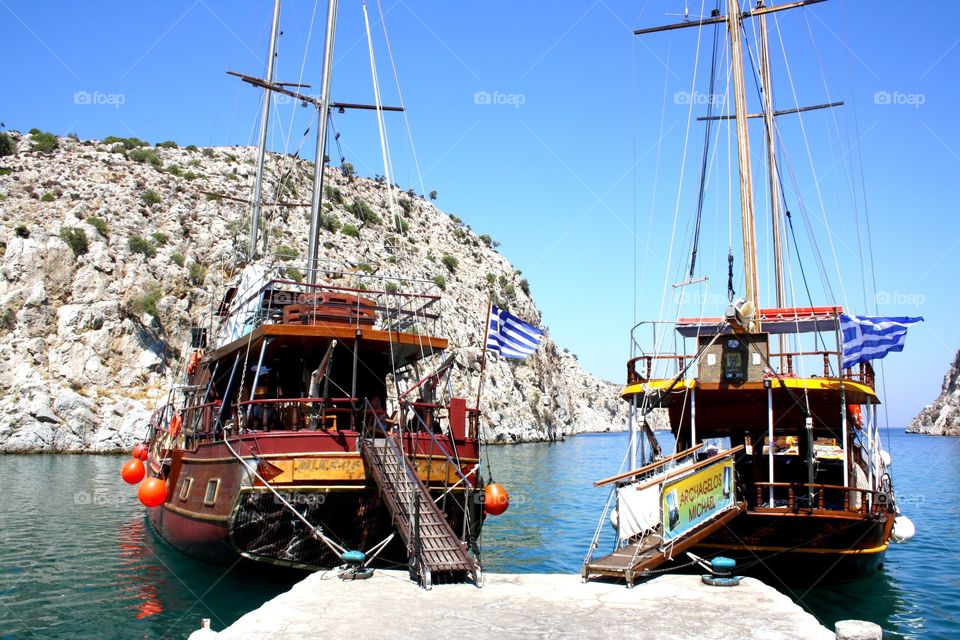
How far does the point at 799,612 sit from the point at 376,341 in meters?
9.33

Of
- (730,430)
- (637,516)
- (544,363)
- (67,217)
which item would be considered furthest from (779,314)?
(544,363)

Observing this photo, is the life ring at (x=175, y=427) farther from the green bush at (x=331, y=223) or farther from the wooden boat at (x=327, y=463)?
the green bush at (x=331, y=223)

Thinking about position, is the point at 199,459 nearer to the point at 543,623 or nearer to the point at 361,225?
the point at 543,623

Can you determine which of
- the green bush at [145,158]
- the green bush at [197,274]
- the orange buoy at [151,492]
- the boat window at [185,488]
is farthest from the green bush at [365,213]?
the orange buoy at [151,492]

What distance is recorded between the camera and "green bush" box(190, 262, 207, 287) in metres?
61.5

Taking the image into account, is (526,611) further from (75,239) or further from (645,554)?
(75,239)

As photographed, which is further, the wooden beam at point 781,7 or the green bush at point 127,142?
the green bush at point 127,142

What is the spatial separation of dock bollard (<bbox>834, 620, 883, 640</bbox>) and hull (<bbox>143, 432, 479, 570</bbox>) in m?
7.69

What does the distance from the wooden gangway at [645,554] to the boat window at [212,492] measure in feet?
24.3

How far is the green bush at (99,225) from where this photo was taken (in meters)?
60.6

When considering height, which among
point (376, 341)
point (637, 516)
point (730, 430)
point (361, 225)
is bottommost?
point (637, 516)

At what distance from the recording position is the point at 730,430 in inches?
702

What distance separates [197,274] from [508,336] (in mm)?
50448

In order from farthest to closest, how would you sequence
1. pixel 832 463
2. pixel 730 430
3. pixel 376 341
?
pixel 832 463
pixel 730 430
pixel 376 341
